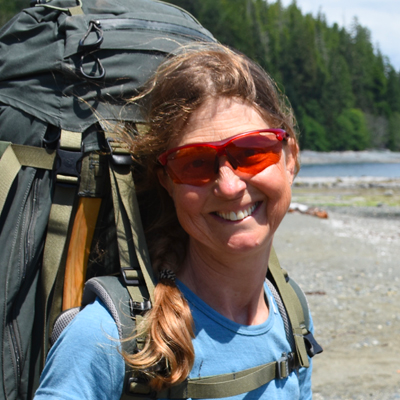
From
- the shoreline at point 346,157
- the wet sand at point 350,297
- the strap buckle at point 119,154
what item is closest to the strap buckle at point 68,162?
the strap buckle at point 119,154

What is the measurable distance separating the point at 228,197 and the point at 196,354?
0.55 meters

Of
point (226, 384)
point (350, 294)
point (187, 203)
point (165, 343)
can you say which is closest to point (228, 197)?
Result: point (187, 203)

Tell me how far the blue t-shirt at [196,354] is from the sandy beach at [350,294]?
13.1 ft

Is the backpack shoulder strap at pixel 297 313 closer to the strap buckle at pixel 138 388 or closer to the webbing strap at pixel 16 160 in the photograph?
the strap buckle at pixel 138 388

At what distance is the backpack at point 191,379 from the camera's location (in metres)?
1.60

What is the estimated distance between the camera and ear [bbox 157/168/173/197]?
1.97 m

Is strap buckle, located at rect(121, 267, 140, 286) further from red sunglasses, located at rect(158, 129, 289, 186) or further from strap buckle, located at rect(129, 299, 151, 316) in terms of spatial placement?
red sunglasses, located at rect(158, 129, 289, 186)

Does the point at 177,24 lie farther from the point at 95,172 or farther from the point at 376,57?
the point at 376,57

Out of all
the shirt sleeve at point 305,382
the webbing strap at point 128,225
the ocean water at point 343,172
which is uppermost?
the webbing strap at point 128,225

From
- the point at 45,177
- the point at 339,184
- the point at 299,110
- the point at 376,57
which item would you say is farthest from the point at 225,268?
the point at 376,57

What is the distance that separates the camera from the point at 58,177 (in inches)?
74.7

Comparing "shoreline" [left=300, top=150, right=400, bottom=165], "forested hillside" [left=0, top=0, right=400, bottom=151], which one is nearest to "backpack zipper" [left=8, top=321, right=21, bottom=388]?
"forested hillside" [left=0, top=0, right=400, bottom=151]

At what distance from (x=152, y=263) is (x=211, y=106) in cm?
63

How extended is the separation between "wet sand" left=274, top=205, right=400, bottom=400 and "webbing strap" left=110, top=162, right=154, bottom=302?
4.31 m
